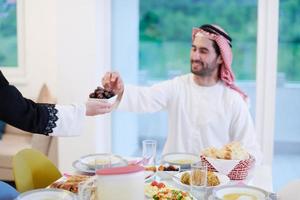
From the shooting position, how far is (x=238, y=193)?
167 cm

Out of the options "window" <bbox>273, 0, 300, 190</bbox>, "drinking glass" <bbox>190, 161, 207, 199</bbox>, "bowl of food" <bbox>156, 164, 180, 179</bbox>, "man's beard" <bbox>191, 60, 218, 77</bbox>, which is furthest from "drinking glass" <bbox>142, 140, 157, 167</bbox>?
"window" <bbox>273, 0, 300, 190</bbox>

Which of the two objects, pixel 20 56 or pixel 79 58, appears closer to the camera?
pixel 79 58

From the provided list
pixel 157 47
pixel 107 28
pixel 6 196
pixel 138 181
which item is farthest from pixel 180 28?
pixel 138 181

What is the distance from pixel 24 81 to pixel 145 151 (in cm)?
284

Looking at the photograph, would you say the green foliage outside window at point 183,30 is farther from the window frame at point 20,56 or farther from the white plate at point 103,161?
the white plate at point 103,161

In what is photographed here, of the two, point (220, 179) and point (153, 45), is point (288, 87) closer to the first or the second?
point (153, 45)

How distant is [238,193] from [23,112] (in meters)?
0.88

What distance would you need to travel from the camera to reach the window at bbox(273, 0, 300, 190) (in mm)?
3496

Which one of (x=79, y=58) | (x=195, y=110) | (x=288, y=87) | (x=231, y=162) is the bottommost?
(x=231, y=162)

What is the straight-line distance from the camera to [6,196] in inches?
74.2

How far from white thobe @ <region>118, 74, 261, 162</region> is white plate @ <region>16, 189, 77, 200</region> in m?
0.98

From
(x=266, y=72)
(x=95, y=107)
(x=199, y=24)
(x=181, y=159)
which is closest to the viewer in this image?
(x=95, y=107)

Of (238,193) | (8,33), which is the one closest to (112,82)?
(238,193)

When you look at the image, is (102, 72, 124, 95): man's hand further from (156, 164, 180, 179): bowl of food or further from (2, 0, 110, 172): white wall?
(2, 0, 110, 172): white wall
